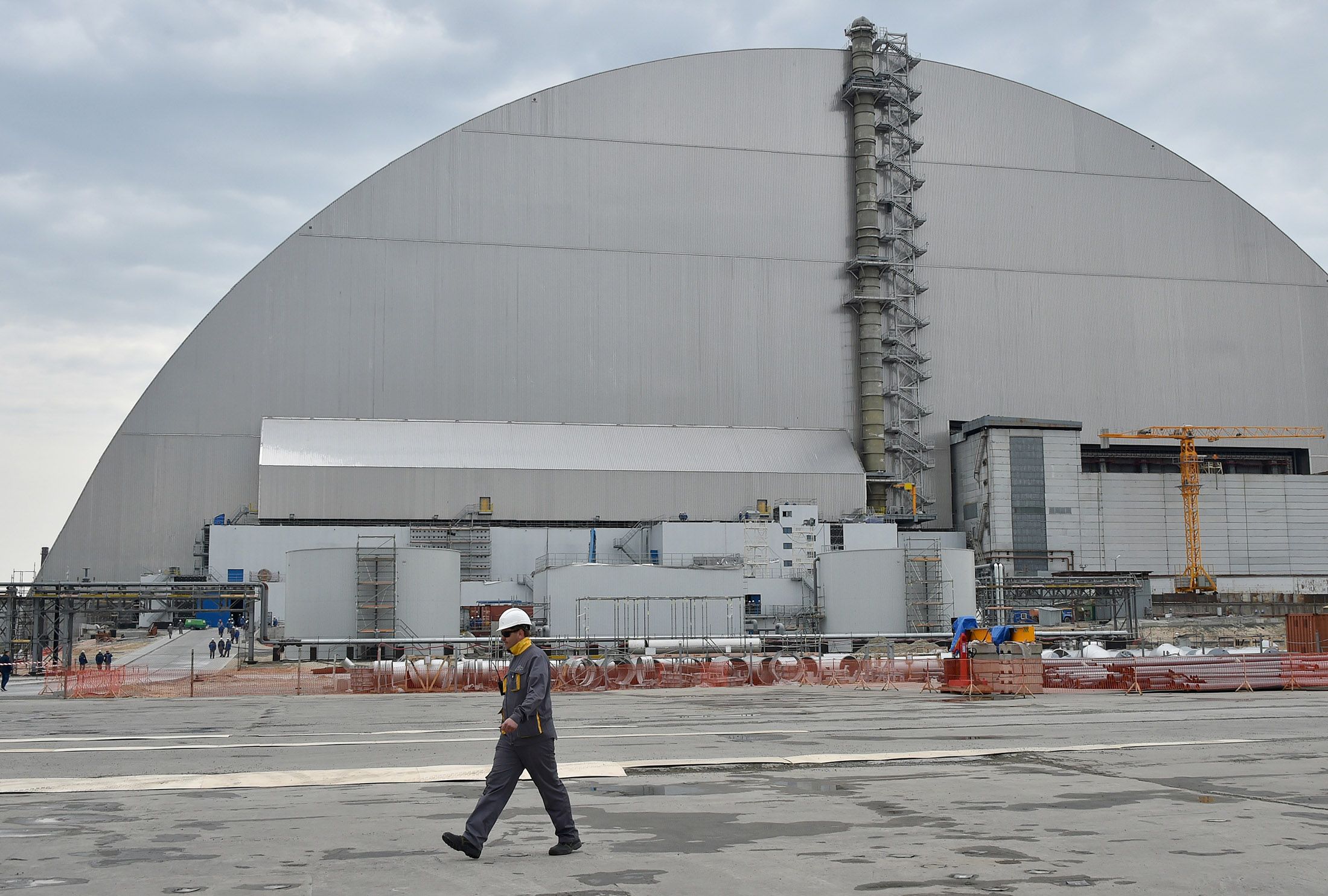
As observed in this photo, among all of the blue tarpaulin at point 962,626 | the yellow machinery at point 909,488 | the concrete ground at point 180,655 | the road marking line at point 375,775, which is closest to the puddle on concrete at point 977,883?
the road marking line at point 375,775

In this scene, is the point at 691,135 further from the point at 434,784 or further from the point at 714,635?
the point at 434,784

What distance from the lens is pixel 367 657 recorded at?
49.8m

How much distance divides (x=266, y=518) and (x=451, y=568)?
17.3 meters

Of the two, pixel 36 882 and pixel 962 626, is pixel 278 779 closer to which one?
pixel 36 882

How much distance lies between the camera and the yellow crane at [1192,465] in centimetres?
7419

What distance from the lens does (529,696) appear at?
8.95 m

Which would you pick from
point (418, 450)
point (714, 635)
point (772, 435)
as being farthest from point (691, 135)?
point (714, 635)

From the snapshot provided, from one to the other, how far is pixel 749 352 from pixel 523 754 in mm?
65530

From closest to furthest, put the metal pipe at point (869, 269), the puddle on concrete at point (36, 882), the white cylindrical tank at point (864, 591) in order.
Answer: the puddle on concrete at point (36, 882), the white cylindrical tank at point (864, 591), the metal pipe at point (869, 269)

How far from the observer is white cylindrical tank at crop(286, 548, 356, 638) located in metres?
50.5

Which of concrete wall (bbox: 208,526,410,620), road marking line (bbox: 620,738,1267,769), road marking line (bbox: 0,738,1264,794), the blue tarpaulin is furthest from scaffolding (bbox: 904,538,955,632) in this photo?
road marking line (bbox: 0,738,1264,794)

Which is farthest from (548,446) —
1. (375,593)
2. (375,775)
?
(375,775)

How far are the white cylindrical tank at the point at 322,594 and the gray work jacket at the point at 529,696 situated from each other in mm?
43022

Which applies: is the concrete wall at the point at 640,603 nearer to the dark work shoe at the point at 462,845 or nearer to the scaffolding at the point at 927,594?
the scaffolding at the point at 927,594
